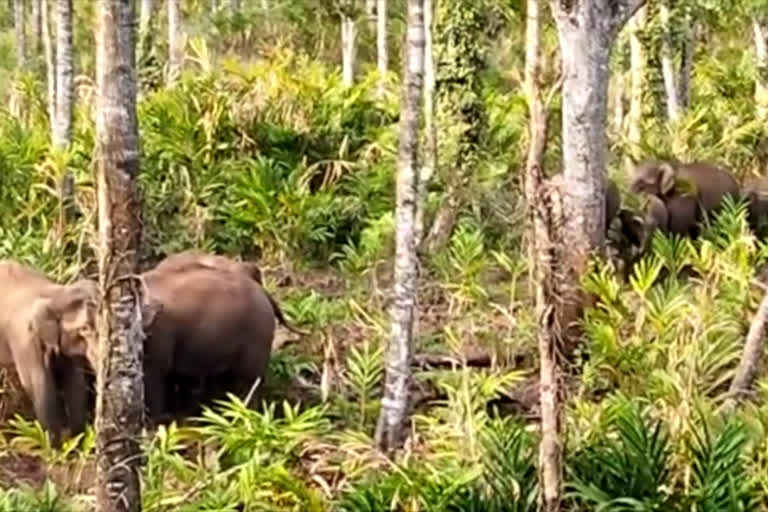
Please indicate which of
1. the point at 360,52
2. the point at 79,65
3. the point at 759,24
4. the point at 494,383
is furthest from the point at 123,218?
the point at 360,52

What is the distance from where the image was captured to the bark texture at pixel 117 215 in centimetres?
671

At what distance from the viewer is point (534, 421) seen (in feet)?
31.1

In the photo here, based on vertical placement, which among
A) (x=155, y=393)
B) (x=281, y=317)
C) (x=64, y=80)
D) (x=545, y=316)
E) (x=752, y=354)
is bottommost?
(x=155, y=393)

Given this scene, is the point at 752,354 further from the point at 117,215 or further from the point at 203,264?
the point at 117,215

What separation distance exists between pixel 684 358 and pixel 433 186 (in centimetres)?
617

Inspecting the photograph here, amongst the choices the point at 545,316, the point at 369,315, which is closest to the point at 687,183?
the point at 369,315

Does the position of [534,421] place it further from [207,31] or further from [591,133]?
[207,31]

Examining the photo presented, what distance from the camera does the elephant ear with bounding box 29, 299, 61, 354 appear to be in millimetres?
9695

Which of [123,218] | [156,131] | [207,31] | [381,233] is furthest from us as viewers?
[207,31]

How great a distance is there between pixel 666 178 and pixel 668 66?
530 centimetres

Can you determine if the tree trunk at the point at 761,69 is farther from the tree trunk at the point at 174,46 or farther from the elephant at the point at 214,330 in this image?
the elephant at the point at 214,330

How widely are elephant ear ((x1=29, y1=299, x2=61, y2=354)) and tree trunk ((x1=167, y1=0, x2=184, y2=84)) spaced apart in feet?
22.5

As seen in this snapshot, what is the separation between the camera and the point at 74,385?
9781 millimetres

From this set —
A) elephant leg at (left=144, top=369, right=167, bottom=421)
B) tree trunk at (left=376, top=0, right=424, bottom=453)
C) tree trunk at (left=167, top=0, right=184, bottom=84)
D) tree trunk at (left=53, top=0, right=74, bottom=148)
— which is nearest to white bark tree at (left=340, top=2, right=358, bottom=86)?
tree trunk at (left=167, top=0, right=184, bottom=84)
